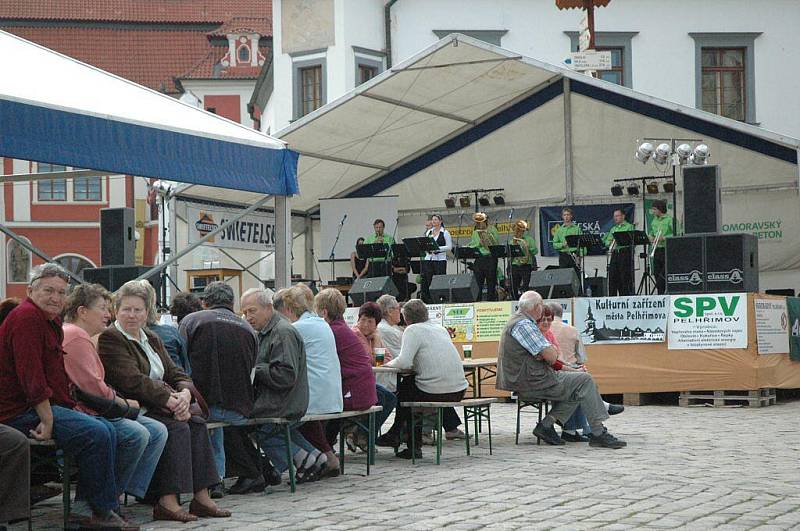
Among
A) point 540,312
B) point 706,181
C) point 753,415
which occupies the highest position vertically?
point 706,181

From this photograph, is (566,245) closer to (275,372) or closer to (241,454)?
(275,372)

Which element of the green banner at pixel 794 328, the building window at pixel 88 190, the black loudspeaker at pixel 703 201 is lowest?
the green banner at pixel 794 328

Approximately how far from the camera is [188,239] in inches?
811

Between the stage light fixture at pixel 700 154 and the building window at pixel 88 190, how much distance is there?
113ft

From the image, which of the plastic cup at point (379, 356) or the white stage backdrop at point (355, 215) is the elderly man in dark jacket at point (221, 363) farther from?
the white stage backdrop at point (355, 215)

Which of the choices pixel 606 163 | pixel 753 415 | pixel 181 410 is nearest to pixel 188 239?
pixel 606 163

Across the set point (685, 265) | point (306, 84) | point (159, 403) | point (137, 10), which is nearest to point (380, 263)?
point (685, 265)

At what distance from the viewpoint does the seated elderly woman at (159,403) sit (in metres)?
7.46

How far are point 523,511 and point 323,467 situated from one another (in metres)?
2.14

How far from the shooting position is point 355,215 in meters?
23.3

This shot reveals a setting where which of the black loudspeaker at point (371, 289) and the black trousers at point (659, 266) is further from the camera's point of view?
the black loudspeaker at point (371, 289)

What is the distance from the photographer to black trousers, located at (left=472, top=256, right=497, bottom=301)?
19844 millimetres

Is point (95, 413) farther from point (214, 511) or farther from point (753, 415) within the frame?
point (753, 415)

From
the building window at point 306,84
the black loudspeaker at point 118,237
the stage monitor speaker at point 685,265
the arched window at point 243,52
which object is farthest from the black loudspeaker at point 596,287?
the arched window at point 243,52
